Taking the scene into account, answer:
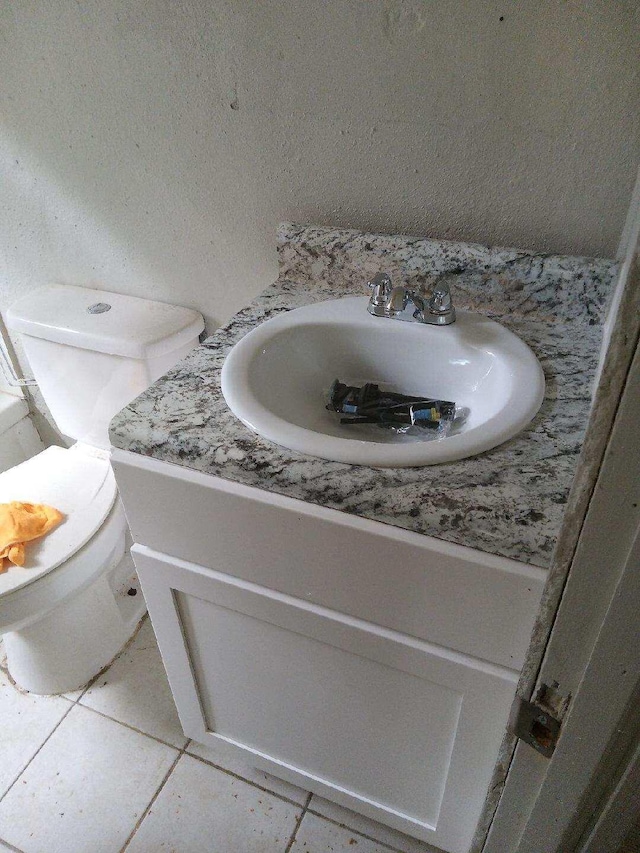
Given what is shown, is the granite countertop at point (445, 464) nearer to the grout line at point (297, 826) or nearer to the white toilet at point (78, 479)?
the white toilet at point (78, 479)

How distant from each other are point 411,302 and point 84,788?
112 centimetres

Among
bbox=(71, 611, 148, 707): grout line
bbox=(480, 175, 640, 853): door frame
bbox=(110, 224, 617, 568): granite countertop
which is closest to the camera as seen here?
bbox=(480, 175, 640, 853): door frame

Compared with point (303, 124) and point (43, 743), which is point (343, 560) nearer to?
point (303, 124)

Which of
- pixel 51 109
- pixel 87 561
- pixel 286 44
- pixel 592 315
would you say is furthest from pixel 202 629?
pixel 51 109

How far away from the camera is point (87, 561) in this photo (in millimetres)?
1150

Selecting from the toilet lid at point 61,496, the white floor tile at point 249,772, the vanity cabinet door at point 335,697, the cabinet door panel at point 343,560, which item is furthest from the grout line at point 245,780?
the cabinet door panel at point 343,560

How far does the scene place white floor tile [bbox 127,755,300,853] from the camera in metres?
1.07

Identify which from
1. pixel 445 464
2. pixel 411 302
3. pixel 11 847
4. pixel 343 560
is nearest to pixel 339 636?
pixel 343 560

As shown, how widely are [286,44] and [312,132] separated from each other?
0.41 ft

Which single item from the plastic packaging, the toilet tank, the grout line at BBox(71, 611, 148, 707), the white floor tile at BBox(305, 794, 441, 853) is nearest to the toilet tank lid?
the toilet tank

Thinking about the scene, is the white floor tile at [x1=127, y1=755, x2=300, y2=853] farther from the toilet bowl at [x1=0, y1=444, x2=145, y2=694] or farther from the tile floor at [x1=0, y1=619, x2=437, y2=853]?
the toilet bowl at [x1=0, y1=444, x2=145, y2=694]

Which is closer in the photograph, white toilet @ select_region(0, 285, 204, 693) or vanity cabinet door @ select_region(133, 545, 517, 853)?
vanity cabinet door @ select_region(133, 545, 517, 853)

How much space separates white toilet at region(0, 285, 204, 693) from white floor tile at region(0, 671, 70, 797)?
0.03m

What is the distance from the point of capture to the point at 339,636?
0.74 meters
